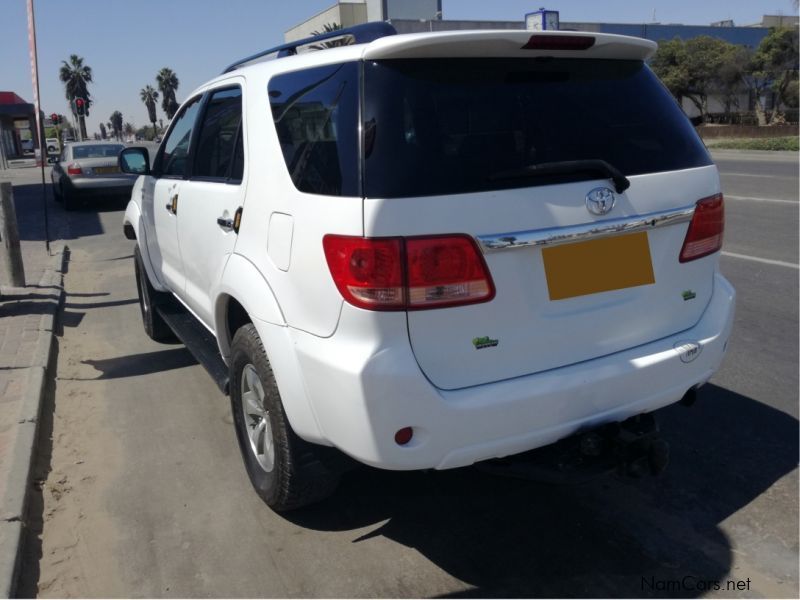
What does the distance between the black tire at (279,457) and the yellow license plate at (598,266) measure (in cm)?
114

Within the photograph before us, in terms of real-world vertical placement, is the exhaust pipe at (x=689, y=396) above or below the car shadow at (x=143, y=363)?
above

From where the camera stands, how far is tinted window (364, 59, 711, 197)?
244 cm

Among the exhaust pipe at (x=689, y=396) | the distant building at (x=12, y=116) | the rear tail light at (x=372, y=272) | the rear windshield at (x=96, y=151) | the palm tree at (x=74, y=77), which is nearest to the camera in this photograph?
the rear tail light at (x=372, y=272)

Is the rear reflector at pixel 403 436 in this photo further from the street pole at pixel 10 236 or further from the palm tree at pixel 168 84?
the palm tree at pixel 168 84

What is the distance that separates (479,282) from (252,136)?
136 cm

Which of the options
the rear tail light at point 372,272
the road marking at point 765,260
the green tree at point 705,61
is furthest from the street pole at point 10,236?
the green tree at point 705,61

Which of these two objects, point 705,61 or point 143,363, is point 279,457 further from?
point 705,61

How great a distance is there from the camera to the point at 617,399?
2.74 m

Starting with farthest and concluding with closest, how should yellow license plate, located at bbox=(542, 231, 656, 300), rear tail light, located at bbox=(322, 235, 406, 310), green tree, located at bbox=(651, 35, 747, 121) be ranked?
green tree, located at bbox=(651, 35, 747, 121), yellow license plate, located at bbox=(542, 231, 656, 300), rear tail light, located at bbox=(322, 235, 406, 310)

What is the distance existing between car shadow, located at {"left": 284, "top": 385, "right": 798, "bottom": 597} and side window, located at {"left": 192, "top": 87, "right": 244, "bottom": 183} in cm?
165

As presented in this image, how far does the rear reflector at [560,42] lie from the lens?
8.71 feet

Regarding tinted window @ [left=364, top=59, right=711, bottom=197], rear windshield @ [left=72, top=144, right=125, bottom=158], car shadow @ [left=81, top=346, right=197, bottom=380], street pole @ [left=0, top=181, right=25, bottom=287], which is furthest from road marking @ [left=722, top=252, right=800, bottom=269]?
rear windshield @ [left=72, top=144, right=125, bottom=158]

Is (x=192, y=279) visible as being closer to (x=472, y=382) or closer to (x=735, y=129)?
(x=472, y=382)

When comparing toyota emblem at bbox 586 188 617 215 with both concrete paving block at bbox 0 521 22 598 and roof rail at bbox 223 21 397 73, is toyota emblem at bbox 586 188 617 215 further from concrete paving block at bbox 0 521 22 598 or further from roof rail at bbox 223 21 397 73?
concrete paving block at bbox 0 521 22 598
